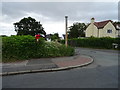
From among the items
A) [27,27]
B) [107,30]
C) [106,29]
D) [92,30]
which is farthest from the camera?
[27,27]

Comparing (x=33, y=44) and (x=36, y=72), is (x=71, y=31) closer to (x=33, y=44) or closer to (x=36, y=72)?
(x=33, y=44)

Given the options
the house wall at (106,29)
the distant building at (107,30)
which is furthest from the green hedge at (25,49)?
the distant building at (107,30)

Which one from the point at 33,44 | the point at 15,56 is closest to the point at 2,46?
the point at 15,56

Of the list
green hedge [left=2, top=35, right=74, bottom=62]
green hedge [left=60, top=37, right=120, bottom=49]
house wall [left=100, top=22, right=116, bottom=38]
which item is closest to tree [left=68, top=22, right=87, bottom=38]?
house wall [left=100, top=22, right=116, bottom=38]

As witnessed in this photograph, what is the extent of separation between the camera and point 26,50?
1063 centimetres

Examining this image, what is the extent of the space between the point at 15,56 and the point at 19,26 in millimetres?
49980

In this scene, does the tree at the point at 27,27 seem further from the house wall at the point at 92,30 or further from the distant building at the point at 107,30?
the distant building at the point at 107,30

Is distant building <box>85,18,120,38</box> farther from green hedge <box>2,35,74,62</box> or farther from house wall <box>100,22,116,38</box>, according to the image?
green hedge <box>2,35,74,62</box>

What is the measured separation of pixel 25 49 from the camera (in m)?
10.6

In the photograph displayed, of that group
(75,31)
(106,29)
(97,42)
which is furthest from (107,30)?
(75,31)

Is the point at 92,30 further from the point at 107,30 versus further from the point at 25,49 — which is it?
the point at 25,49

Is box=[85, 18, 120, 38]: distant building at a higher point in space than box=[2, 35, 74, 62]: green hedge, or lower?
higher

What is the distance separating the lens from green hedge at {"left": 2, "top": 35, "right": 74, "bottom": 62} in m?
10.1

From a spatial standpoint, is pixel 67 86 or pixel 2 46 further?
pixel 2 46
